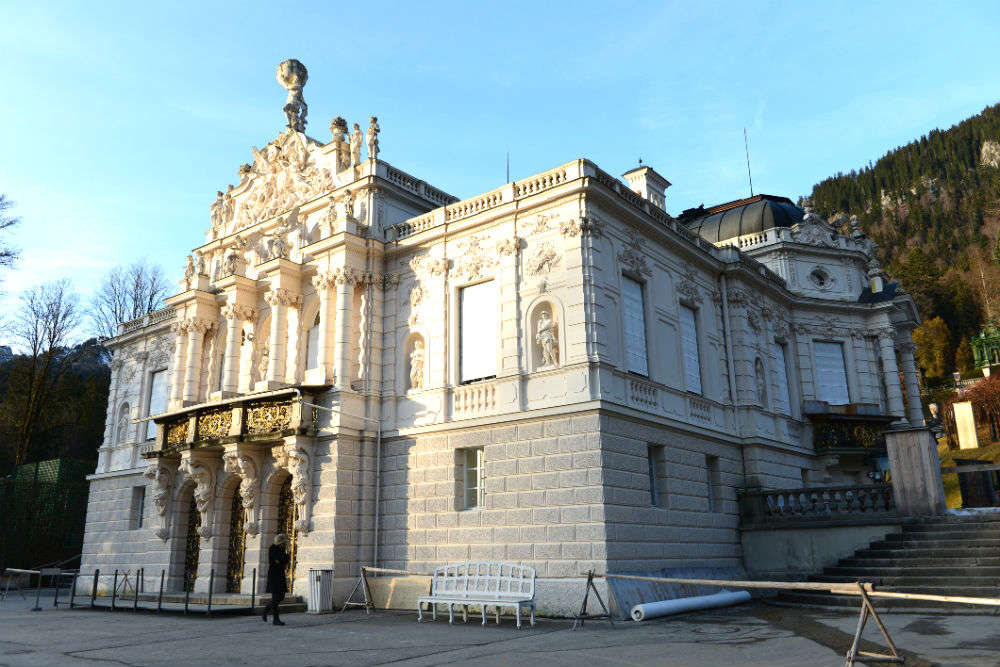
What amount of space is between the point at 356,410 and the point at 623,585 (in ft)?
29.0

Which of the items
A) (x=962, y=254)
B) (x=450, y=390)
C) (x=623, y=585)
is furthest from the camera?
(x=962, y=254)

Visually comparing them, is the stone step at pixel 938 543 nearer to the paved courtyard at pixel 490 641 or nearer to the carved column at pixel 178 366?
the paved courtyard at pixel 490 641

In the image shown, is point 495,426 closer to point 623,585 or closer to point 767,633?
A: point 623,585

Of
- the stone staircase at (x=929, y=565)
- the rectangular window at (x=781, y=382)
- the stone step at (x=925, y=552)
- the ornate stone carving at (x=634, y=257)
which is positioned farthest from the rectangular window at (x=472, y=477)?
the rectangular window at (x=781, y=382)

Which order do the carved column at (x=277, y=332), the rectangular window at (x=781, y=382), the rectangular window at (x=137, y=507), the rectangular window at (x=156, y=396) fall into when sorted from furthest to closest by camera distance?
the rectangular window at (x=156, y=396) → the rectangular window at (x=137, y=507) → the rectangular window at (x=781, y=382) → the carved column at (x=277, y=332)

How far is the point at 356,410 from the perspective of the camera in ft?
68.2

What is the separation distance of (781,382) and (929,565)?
382 inches

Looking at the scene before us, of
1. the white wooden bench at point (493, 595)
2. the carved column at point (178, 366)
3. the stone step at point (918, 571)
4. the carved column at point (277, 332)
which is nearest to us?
the white wooden bench at point (493, 595)

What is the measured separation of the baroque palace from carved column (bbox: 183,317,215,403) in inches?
2.8

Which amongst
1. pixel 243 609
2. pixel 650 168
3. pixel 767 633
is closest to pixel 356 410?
pixel 243 609

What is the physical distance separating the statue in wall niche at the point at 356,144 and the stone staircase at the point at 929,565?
18.3m

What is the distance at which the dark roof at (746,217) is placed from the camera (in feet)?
102

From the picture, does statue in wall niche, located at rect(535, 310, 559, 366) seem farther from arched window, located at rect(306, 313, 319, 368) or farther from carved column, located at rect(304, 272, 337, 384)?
arched window, located at rect(306, 313, 319, 368)

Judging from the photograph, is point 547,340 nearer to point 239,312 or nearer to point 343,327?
point 343,327
